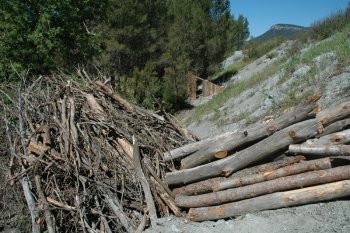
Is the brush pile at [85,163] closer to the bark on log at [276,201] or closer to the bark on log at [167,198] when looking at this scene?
the bark on log at [167,198]

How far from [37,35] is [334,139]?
39.2 feet

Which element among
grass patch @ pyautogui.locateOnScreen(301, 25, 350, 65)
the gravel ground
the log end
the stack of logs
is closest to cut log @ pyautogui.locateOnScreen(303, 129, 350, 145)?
the stack of logs

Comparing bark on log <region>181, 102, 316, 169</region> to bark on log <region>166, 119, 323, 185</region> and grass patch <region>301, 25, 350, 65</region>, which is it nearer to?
bark on log <region>166, 119, 323, 185</region>

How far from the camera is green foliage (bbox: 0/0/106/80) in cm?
1406

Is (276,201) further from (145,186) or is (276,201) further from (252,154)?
(145,186)

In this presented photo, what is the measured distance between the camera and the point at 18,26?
14.2 m

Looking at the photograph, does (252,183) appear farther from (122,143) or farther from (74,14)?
(74,14)

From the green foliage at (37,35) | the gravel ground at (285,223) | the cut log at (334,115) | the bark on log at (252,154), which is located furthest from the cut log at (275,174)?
the green foliage at (37,35)

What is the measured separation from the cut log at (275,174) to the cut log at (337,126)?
0.57 meters

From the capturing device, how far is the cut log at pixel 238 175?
15.7ft

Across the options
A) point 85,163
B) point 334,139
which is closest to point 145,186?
point 85,163

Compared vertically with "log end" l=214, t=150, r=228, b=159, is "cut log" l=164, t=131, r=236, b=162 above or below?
Result: above

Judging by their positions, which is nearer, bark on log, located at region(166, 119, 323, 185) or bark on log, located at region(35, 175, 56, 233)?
bark on log, located at region(35, 175, 56, 233)

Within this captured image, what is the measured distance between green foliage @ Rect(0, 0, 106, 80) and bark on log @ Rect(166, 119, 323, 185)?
9887mm
